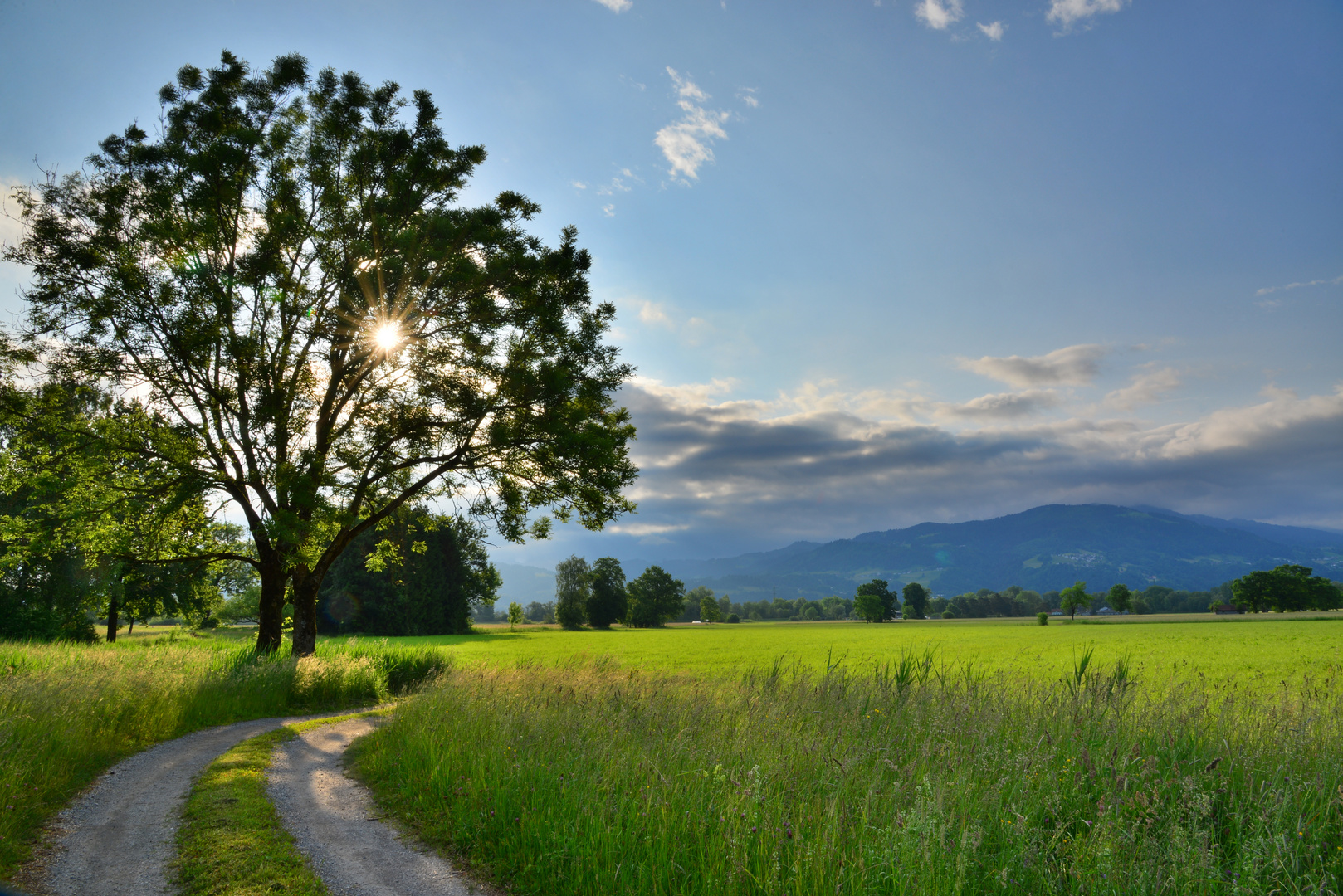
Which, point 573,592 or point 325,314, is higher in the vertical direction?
point 325,314

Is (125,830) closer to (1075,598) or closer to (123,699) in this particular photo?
(123,699)

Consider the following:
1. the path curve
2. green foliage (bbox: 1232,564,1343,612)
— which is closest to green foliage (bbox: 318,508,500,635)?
the path curve

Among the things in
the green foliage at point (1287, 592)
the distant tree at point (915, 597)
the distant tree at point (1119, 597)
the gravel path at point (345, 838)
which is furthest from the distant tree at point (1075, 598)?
the gravel path at point (345, 838)

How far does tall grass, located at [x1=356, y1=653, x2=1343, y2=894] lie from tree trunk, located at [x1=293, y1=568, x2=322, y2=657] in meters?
13.8

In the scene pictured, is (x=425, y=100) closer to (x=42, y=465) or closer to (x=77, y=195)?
(x=77, y=195)

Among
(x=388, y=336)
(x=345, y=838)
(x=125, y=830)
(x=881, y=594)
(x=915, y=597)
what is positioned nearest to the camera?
(x=345, y=838)

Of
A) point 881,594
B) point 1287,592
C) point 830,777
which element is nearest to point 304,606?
point 830,777

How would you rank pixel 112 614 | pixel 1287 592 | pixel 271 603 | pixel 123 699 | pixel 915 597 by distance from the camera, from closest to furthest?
pixel 123 699, pixel 271 603, pixel 112 614, pixel 1287 592, pixel 915 597

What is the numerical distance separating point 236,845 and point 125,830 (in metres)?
2.05

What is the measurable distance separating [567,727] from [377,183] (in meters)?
20.7

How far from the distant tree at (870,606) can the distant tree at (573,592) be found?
72.9 metres

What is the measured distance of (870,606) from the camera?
517ft

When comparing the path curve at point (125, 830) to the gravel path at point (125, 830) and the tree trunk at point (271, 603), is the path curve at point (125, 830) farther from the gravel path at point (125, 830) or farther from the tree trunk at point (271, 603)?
the tree trunk at point (271, 603)

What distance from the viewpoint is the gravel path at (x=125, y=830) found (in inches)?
259
